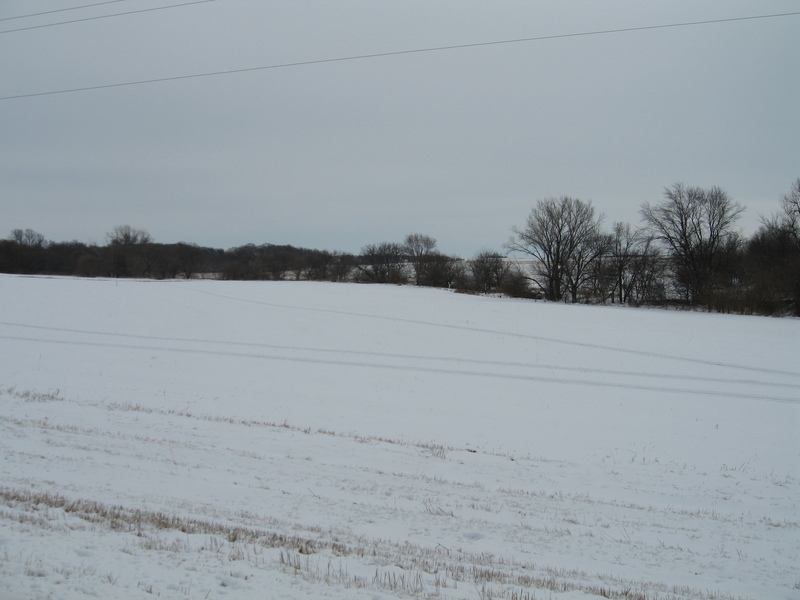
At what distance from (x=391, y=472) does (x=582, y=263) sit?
6899 centimetres

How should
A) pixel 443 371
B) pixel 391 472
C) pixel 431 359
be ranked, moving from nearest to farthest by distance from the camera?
pixel 391 472 < pixel 443 371 < pixel 431 359

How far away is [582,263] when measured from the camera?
72.2 m

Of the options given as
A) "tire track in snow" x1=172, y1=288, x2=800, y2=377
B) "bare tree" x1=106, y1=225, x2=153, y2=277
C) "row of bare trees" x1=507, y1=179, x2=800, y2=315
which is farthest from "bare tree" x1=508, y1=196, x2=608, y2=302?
"bare tree" x1=106, y1=225, x2=153, y2=277

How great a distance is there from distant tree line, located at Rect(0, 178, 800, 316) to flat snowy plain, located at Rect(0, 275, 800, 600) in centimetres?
3300

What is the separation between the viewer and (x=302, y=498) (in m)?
7.52

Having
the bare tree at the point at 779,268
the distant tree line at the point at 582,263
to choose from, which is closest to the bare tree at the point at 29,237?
the distant tree line at the point at 582,263

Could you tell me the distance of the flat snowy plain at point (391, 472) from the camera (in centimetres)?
509

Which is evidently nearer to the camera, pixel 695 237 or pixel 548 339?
pixel 548 339

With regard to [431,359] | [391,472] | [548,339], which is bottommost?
[391,472]

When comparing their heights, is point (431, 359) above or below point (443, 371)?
above

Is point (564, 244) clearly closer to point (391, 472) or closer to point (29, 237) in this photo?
point (391, 472)

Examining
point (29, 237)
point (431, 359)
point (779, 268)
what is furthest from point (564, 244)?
point (29, 237)

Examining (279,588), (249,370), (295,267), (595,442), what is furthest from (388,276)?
(279,588)

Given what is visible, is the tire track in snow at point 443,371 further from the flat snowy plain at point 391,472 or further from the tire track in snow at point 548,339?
the tire track in snow at point 548,339
